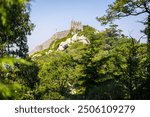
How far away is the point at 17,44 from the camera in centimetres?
2761

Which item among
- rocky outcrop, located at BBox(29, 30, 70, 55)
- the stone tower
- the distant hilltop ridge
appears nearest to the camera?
the stone tower

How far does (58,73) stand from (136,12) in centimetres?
3408

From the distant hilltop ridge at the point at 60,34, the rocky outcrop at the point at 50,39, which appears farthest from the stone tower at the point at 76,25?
the rocky outcrop at the point at 50,39

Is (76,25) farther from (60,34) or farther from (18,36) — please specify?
(18,36)

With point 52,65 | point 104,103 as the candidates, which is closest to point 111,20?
point 104,103

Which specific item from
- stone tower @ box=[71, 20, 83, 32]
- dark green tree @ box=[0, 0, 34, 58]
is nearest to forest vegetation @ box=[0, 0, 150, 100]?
dark green tree @ box=[0, 0, 34, 58]

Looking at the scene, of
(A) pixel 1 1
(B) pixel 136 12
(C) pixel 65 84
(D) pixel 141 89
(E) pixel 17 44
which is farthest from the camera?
(C) pixel 65 84

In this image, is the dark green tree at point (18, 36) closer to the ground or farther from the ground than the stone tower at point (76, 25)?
closer to the ground

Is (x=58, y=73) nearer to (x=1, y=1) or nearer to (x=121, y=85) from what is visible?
(x=121, y=85)

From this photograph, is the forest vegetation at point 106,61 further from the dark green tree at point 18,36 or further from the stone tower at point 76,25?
the stone tower at point 76,25

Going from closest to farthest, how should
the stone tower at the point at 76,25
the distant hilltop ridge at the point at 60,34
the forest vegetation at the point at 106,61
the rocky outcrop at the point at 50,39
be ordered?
the forest vegetation at the point at 106,61
the stone tower at the point at 76,25
the distant hilltop ridge at the point at 60,34
the rocky outcrop at the point at 50,39

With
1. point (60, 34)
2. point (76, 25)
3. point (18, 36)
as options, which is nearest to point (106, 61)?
point (18, 36)

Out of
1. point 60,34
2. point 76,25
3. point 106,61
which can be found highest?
point 76,25

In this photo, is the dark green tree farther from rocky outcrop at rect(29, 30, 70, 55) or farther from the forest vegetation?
rocky outcrop at rect(29, 30, 70, 55)
